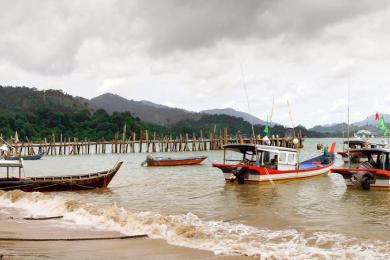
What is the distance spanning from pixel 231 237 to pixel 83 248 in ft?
12.6

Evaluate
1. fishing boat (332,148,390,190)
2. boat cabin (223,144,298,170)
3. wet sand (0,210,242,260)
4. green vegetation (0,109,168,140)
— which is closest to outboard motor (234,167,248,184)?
boat cabin (223,144,298,170)

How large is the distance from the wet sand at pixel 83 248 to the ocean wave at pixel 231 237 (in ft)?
1.73

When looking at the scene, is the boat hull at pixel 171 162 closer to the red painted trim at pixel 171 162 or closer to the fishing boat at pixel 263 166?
the red painted trim at pixel 171 162

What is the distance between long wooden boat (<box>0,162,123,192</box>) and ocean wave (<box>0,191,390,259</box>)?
5797 millimetres

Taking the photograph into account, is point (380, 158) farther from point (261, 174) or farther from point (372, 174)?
point (261, 174)

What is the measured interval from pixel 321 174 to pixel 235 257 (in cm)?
2132

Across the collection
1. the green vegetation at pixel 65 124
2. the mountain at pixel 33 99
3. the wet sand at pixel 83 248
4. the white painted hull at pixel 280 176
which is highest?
the mountain at pixel 33 99

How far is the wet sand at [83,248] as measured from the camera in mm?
8625

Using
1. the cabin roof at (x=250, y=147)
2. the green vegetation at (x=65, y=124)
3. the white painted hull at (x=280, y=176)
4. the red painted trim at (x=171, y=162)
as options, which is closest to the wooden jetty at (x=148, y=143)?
the green vegetation at (x=65, y=124)

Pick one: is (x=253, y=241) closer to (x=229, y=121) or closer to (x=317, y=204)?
(x=317, y=204)

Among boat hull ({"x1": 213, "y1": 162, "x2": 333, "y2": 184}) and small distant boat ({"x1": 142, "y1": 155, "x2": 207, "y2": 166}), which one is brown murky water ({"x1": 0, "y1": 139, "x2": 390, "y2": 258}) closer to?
boat hull ({"x1": 213, "y1": 162, "x2": 333, "y2": 184})

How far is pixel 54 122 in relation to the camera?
316 ft

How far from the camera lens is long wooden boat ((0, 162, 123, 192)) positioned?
770 inches

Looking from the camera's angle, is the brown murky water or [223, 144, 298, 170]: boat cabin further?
[223, 144, 298, 170]: boat cabin
